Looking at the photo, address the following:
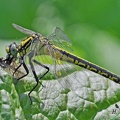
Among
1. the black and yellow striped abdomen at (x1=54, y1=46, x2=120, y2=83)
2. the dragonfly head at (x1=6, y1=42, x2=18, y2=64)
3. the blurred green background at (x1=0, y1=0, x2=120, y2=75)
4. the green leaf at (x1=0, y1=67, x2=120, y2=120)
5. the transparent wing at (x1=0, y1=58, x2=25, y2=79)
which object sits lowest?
the green leaf at (x1=0, y1=67, x2=120, y2=120)

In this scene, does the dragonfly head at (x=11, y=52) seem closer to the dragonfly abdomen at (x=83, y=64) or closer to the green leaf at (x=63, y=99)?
the green leaf at (x=63, y=99)

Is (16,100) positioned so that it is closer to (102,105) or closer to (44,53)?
(102,105)

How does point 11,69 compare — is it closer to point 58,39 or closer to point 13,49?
point 13,49

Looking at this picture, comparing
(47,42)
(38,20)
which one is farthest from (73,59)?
(38,20)

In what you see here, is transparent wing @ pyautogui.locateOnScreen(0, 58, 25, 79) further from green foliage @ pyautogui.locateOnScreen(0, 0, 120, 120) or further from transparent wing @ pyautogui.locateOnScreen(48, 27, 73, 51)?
transparent wing @ pyautogui.locateOnScreen(48, 27, 73, 51)

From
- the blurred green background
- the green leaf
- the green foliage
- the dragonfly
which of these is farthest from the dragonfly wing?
the blurred green background

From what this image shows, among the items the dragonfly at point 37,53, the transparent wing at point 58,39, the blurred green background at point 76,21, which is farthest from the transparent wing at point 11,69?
the blurred green background at point 76,21

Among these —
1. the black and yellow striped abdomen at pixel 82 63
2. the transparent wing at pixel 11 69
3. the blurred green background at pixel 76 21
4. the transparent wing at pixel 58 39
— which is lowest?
the transparent wing at pixel 11 69
